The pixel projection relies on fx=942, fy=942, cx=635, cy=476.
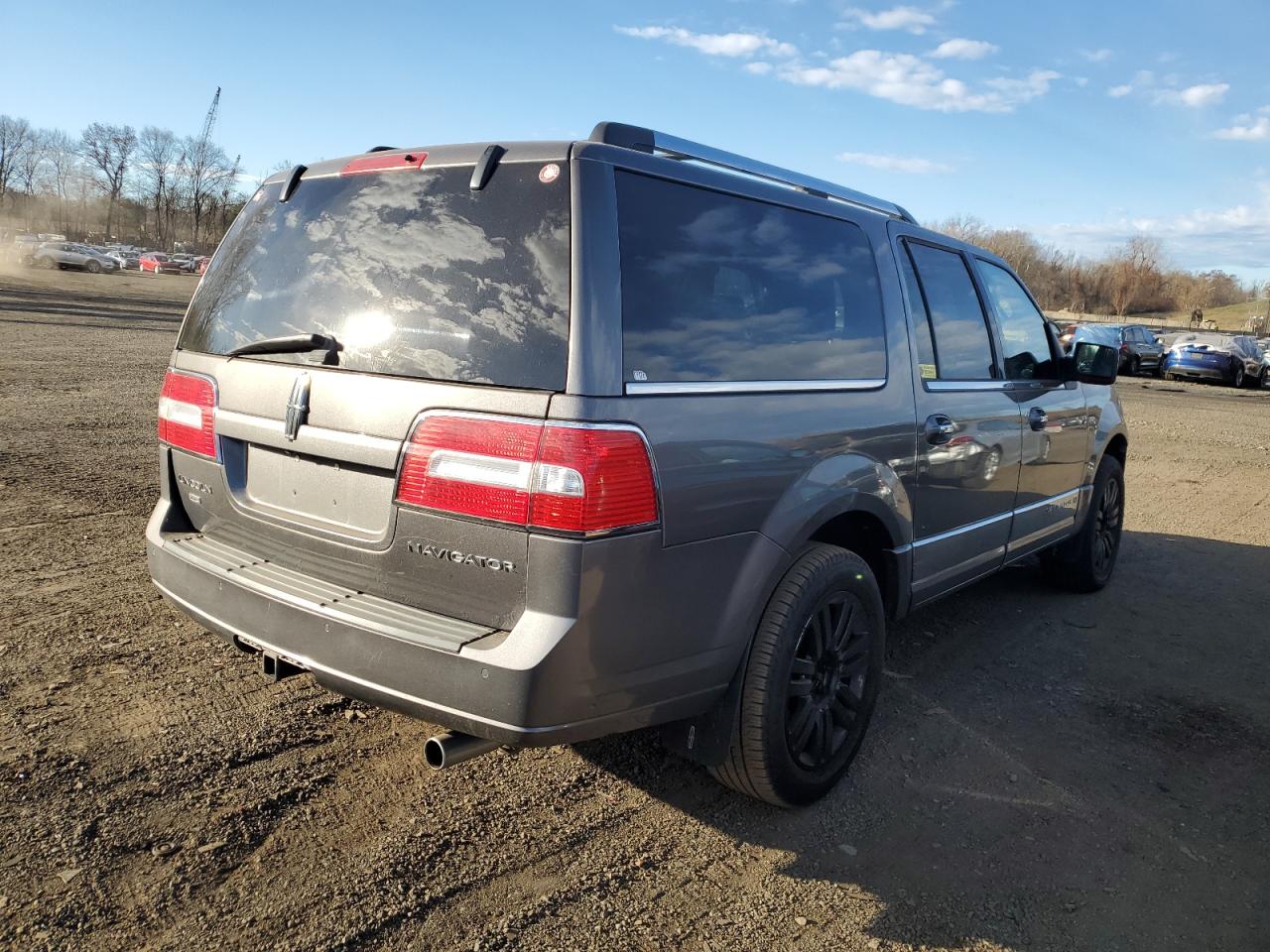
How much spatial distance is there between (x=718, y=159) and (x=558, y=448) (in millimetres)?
1304

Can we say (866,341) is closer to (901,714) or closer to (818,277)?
(818,277)

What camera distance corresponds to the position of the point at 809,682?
3117 mm

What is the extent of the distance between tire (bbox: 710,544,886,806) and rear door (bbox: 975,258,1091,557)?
5.65 ft

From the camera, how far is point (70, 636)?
13.0ft

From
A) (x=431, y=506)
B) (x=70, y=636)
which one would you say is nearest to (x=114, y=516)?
(x=70, y=636)

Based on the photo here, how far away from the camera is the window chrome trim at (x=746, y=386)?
248 cm

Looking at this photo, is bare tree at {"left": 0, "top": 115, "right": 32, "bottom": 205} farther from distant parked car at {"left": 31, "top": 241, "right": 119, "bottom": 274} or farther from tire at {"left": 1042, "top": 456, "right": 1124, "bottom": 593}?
tire at {"left": 1042, "top": 456, "right": 1124, "bottom": 593}

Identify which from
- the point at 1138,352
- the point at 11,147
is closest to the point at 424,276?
the point at 1138,352

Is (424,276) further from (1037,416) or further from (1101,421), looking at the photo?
(1101,421)

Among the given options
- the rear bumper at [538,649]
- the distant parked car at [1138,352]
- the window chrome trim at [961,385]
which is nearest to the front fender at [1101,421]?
the window chrome trim at [961,385]

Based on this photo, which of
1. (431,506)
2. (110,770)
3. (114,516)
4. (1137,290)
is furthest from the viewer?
(1137,290)

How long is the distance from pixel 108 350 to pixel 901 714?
49.7 feet

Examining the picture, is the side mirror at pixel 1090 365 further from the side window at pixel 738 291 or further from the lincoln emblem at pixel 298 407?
the lincoln emblem at pixel 298 407

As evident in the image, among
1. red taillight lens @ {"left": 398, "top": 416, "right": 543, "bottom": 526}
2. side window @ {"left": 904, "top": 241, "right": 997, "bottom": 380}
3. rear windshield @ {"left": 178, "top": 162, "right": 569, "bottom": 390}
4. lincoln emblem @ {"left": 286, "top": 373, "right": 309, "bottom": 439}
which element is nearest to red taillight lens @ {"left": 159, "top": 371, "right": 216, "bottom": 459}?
rear windshield @ {"left": 178, "top": 162, "right": 569, "bottom": 390}
